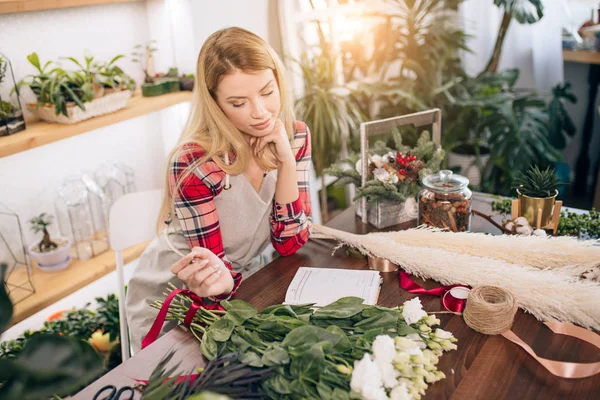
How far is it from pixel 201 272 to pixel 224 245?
15.5 inches

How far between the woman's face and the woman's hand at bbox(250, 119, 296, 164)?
44mm

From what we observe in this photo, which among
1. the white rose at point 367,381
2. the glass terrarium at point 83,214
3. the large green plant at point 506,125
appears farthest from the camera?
the large green plant at point 506,125

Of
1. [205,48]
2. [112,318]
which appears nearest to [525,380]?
[205,48]

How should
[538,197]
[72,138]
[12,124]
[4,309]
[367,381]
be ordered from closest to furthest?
[4,309]
[367,381]
[538,197]
[12,124]
[72,138]

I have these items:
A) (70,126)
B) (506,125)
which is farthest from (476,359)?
(506,125)

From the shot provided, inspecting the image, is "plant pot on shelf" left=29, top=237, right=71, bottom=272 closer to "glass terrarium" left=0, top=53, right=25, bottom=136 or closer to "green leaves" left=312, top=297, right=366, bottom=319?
"glass terrarium" left=0, top=53, right=25, bottom=136

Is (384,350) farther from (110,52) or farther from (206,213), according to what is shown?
(110,52)

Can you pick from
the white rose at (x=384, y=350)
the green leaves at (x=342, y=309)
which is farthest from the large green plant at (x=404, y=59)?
the white rose at (x=384, y=350)

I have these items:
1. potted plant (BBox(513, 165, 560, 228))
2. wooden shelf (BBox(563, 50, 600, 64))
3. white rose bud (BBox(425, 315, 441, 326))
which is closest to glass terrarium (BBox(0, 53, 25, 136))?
white rose bud (BBox(425, 315, 441, 326))

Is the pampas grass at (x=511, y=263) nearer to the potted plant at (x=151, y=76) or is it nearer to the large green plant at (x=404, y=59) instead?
the potted plant at (x=151, y=76)

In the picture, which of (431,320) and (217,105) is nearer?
(431,320)

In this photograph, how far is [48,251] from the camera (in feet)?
6.68

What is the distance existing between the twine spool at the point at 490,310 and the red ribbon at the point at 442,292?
0.04 meters

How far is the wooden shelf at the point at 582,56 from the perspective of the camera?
3.13 m
